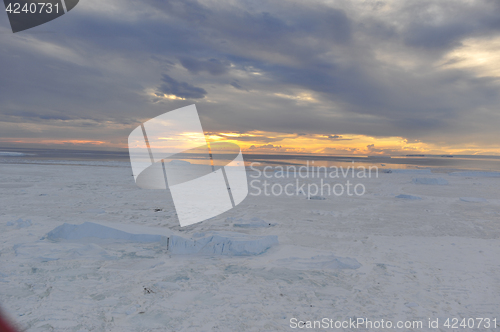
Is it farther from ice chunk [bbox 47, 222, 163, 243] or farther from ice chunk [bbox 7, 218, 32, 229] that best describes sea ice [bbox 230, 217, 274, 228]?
ice chunk [bbox 7, 218, 32, 229]

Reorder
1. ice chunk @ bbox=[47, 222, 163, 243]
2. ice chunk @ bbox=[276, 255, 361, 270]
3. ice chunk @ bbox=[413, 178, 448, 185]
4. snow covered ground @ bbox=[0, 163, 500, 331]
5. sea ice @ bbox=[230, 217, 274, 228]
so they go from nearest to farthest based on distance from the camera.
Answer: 1. snow covered ground @ bbox=[0, 163, 500, 331]
2. ice chunk @ bbox=[276, 255, 361, 270]
3. ice chunk @ bbox=[47, 222, 163, 243]
4. sea ice @ bbox=[230, 217, 274, 228]
5. ice chunk @ bbox=[413, 178, 448, 185]

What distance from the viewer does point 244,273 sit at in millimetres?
4266

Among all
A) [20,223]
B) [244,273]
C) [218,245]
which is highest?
[20,223]

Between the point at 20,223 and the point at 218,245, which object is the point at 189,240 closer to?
the point at 218,245

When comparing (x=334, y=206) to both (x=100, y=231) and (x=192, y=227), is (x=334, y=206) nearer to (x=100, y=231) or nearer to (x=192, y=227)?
(x=192, y=227)

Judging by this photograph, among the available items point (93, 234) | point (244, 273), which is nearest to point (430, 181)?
point (244, 273)

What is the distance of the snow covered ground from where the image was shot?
10.3ft

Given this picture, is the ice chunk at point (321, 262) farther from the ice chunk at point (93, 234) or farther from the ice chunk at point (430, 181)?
the ice chunk at point (430, 181)

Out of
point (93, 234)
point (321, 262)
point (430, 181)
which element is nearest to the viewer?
point (321, 262)

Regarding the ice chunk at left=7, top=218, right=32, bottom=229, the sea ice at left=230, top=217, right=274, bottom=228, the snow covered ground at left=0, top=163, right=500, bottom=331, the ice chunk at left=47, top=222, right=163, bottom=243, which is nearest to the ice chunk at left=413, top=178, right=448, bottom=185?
the snow covered ground at left=0, top=163, right=500, bottom=331

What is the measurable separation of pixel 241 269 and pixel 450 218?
24.6 feet

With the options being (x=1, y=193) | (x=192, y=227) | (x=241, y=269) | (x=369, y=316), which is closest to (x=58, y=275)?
(x=241, y=269)

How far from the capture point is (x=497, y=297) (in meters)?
3.66

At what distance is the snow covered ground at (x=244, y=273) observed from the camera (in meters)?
3.15
